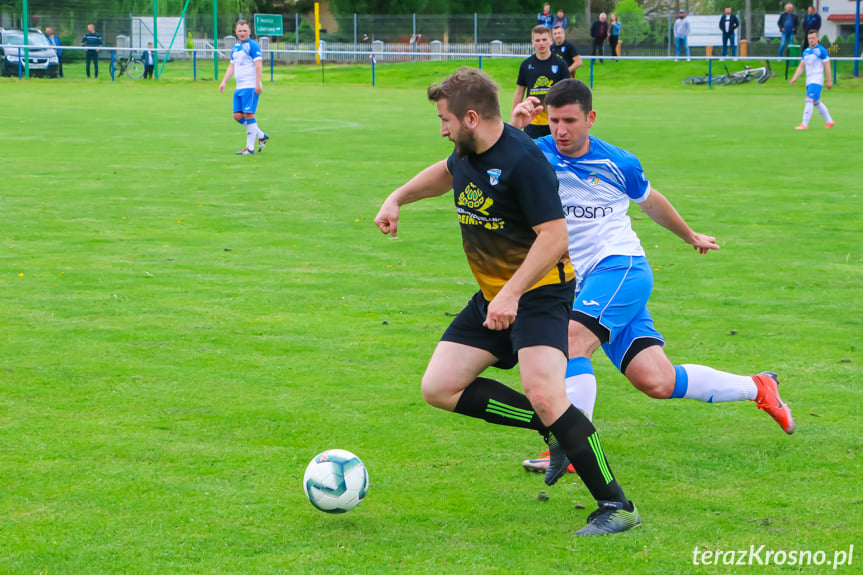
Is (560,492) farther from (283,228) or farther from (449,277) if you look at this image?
(283,228)

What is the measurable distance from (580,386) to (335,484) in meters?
1.31

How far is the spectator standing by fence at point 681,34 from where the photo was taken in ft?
152

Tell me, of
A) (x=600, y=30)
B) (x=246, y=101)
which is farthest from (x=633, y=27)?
(x=246, y=101)

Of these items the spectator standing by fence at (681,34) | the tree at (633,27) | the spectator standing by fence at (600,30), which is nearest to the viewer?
the spectator standing by fence at (600,30)

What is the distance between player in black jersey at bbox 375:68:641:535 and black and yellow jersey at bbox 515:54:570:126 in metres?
10.9

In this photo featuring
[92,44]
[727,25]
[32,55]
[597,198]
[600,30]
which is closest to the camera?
[597,198]

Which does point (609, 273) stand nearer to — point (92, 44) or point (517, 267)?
point (517, 267)

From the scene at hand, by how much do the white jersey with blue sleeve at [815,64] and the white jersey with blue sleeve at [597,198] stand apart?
19639mm

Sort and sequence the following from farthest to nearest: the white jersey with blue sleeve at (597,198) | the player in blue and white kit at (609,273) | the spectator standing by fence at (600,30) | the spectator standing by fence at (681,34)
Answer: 1. the spectator standing by fence at (681,34)
2. the spectator standing by fence at (600,30)
3. the white jersey with blue sleeve at (597,198)
4. the player in blue and white kit at (609,273)

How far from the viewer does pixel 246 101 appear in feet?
61.8

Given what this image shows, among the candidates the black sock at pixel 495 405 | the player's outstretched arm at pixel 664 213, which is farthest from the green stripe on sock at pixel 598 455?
the player's outstretched arm at pixel 664 213

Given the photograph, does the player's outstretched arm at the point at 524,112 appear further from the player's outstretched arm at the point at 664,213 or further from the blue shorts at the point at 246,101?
the blue shorts at the point at 246,101

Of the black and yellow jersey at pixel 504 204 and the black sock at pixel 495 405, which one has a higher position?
the black and yellow jersey at pixel 504 204

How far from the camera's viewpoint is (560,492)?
4.91 m
